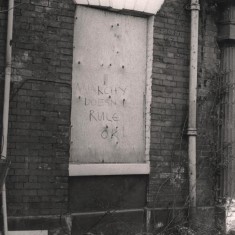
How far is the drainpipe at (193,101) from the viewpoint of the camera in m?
6.60

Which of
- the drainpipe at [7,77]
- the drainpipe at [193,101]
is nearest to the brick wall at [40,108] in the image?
the drainpipe at [7,77]

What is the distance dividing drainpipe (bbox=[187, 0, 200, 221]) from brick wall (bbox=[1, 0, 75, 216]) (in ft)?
6.02

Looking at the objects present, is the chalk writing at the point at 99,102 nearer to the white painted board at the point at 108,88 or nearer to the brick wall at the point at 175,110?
the white painted board at the point at 108,88

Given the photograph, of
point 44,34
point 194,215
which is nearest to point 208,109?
point 194,215

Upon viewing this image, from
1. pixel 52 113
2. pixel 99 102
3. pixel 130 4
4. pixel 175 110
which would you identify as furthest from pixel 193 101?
pixel 52 113

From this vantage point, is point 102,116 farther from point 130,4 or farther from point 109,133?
point 130,4

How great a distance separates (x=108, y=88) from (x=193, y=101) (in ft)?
4.17

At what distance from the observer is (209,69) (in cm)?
694

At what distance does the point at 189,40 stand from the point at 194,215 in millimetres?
2497

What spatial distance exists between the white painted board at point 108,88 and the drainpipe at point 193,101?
0.69m

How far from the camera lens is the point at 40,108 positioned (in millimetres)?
5598

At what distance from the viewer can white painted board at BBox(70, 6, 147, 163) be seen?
6047mm

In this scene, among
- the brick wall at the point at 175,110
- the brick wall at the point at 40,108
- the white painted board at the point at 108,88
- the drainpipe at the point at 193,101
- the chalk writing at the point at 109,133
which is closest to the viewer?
the brick wall at the point at 40,108

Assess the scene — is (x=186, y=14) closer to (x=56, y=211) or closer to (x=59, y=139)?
(x=59, y=139)
